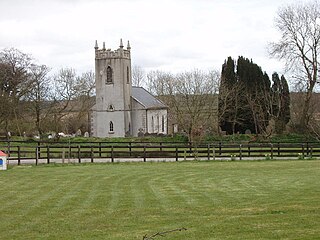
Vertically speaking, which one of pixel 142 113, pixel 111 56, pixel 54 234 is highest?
pixel 111 56

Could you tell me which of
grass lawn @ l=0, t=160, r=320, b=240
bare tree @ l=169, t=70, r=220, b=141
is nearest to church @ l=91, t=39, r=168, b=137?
bare tree @ l=169, t=70, r=220, b=141

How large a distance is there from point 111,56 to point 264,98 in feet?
69.7

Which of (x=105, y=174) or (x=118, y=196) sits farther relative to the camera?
(x=105, y=174)

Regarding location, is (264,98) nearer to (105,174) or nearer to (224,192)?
(105,174)

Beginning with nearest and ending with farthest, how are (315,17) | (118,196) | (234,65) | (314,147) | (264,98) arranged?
(118,196)
(314,147)
(315,17)
(264,98)
(234,65)

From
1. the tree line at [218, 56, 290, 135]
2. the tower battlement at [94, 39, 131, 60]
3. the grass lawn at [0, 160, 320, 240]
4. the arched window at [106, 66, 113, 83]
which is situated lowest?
the grass lawn at [0, 160, 320, 240]

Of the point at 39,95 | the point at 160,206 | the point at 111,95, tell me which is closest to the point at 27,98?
the point at 39,95

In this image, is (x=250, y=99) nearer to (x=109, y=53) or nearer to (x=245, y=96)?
(x=245, y=96)

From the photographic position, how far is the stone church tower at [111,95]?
72.9 metres

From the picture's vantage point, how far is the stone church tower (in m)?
72.9

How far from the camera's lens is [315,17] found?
55594 mm

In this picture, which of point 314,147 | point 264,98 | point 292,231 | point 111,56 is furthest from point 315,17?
point 292,231

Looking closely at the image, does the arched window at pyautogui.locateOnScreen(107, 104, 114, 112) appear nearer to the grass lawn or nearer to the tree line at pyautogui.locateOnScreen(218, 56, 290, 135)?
the tree line at pyautogui.locateOnScreen(218, 56, 290, 135)

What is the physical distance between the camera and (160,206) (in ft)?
45.2
